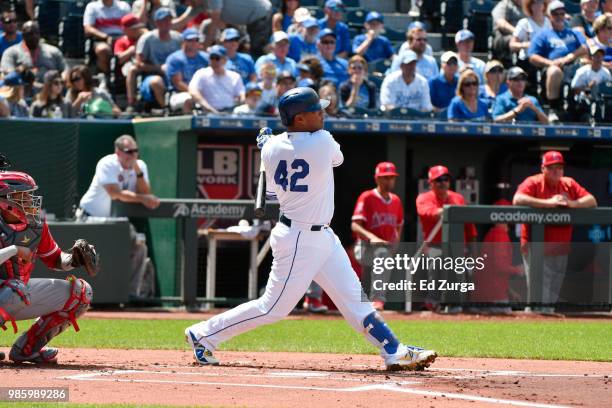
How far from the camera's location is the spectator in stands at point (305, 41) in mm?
15344

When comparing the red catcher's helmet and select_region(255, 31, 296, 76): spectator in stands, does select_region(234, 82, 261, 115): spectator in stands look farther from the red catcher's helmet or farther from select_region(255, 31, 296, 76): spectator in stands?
the red catcher's helmet

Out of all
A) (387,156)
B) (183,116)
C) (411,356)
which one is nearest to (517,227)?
(387,156)

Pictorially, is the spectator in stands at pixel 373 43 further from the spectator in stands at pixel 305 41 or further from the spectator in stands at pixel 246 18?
the spectator in stands at pixel 246 18

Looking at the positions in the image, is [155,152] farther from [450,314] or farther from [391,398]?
[391,398]

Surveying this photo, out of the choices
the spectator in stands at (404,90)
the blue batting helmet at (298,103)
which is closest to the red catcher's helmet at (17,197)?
the blue batting helmet at (298,103)

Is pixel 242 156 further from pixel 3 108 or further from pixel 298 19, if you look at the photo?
pixel 3 108

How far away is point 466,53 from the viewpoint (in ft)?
50.8

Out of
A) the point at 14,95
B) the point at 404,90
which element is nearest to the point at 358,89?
the point at 404,90

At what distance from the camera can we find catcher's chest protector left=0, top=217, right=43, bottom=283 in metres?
7.03

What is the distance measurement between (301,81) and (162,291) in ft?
8.97

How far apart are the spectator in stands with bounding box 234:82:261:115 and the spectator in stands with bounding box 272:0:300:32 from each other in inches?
85.4

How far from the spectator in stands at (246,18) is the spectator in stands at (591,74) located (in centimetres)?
391

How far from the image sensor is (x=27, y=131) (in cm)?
1344

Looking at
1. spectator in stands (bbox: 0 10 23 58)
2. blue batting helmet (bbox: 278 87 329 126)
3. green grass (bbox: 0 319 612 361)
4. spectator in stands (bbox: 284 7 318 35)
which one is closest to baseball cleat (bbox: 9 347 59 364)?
green grass (bbox: 0 319 612 361)
